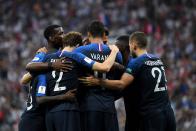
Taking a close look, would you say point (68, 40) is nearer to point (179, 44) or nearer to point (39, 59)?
point (39, 59)

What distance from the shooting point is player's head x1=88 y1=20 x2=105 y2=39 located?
10.5m

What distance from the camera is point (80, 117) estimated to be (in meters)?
10.5

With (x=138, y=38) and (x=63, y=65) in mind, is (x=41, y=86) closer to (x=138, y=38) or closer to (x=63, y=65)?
(x=63, y=65)

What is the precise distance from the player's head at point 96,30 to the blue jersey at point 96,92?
0.14m

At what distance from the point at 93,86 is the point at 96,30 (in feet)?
2.59

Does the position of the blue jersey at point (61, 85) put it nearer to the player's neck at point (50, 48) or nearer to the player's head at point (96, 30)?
the player's head at point (96, 30)

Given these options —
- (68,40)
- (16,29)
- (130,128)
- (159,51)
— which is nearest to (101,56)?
(68,40)

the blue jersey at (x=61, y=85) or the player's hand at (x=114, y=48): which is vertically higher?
the player's hand at (x=114, y=48)

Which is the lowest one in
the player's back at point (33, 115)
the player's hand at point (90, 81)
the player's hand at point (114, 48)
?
the player's back at point (33, 115)


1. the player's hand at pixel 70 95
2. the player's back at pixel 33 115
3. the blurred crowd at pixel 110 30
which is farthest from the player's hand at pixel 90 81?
the blurred crowd at pixel 110 30

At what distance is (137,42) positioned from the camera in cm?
1084

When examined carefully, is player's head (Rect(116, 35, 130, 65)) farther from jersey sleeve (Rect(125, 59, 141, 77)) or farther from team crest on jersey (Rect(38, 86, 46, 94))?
team crest on jersey (Rect(38, 86, 46, 94))

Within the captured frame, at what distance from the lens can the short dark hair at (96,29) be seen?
1054 centimetres

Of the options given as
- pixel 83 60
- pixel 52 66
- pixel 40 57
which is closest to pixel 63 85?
pixel 52 66
